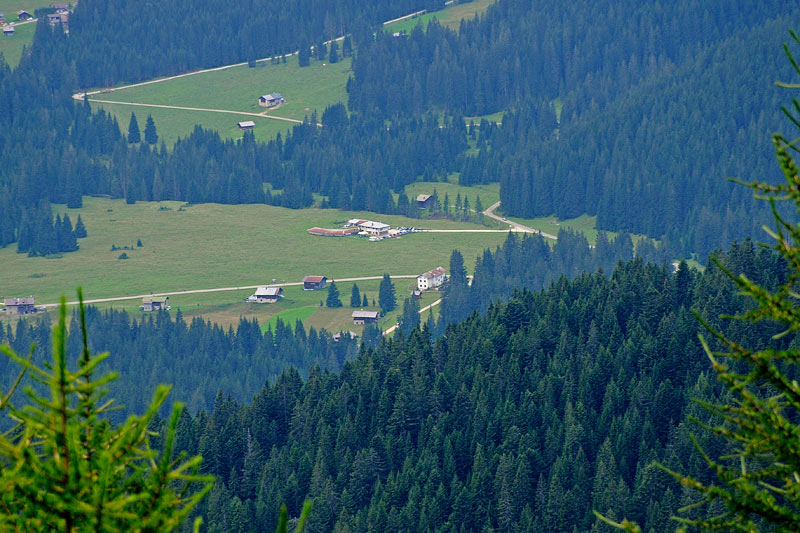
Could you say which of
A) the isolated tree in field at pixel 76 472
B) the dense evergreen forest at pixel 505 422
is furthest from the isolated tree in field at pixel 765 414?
the dense evergreen forest at pixel 505 422

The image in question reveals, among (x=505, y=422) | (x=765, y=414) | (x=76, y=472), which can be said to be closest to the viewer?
(x=76, y=472)

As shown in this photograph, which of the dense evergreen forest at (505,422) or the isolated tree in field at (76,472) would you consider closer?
the isolated tree in field at (76,472)

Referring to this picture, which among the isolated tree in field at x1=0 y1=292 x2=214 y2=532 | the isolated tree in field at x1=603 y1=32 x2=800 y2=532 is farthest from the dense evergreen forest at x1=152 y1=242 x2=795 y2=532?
the isolated tree in field at x1=0 y1=292 x2=214 y2=532

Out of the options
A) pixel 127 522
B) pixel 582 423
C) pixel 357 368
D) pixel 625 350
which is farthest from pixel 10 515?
pixel 357 368

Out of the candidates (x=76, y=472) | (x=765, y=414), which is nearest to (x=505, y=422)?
(x=765, y=414)

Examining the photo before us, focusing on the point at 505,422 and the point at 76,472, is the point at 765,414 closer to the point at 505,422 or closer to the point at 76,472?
the point at 76,472

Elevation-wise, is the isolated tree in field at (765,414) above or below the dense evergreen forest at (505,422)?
above

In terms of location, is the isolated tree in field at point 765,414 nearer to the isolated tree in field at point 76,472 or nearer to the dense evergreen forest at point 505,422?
A: the isolated tree in field at point 76,472

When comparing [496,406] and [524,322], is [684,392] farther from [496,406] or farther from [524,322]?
[524,322]

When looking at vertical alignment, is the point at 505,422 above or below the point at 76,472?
below
